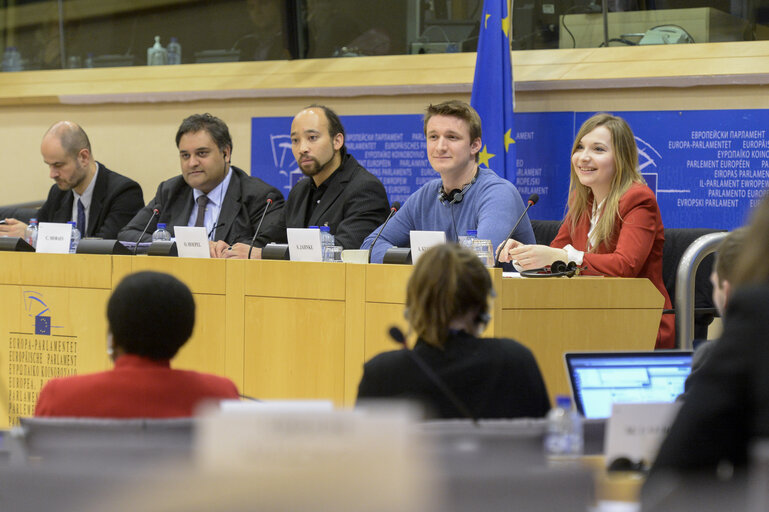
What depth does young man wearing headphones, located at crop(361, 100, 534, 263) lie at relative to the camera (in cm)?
405

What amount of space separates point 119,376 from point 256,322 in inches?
64.9

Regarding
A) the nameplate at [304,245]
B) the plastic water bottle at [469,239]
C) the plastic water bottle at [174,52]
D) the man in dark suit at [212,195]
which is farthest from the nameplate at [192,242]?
the plastic water bottle at [174,52]

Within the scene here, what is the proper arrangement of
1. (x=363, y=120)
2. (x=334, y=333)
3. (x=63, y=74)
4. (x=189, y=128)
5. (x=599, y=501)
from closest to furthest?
(x=599, y=501) < (x=334, y=333) < (x=189, y=128) < (x=363, y=120) < (x=63, y=74)

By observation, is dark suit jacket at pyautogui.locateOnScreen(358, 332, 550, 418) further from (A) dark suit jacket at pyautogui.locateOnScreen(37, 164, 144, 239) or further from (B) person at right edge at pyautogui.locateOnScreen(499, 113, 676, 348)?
(A) dark suit jacket at pyautogui.locateOnScreen(37, 164, 144, 239)

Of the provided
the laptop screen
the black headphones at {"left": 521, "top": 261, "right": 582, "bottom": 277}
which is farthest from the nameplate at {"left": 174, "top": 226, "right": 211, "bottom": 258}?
the laptop screen

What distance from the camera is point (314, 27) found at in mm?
6562

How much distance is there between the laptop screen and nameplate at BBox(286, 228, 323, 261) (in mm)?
1629

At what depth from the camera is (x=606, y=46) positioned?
552 cm

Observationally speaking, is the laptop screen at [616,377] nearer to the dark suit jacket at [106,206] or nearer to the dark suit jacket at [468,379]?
the dark suit jacket at [468,379]

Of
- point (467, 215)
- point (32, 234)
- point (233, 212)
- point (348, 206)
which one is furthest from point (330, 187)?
point (32, 234)

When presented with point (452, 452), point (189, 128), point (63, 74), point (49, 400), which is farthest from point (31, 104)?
point (452, 452)

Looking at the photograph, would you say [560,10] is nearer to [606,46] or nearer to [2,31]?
[606,46]

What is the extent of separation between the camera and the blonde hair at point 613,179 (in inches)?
148

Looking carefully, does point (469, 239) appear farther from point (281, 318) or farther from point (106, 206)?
point (106, 206)
